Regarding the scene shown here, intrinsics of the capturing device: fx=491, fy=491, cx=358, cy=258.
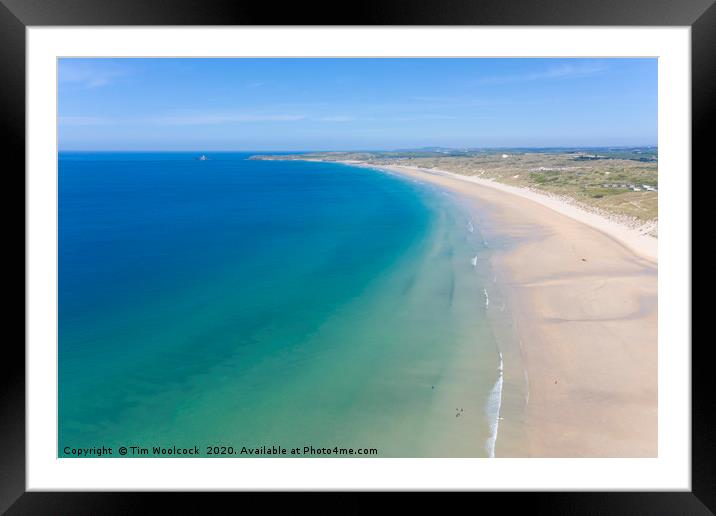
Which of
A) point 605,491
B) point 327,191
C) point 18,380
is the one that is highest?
point 327,191

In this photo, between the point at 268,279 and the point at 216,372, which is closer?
the point at 216,372

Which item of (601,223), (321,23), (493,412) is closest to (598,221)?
(601,223)

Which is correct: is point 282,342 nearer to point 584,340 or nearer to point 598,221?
point 584,340

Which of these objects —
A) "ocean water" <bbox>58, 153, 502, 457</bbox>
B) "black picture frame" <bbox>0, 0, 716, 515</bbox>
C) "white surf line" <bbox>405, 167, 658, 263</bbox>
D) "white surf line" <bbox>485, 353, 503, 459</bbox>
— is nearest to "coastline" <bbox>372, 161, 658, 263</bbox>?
"white surf line" <bbox>405, 167, 658, 263</bbox>

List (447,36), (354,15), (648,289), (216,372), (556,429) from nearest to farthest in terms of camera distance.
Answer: (354,15) < (447,36) < (556,429) < (216,372) < (648,289)

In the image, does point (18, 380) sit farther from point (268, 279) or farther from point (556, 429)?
point (268, 279)

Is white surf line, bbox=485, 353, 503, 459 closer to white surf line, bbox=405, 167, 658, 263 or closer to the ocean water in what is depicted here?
the ocean water

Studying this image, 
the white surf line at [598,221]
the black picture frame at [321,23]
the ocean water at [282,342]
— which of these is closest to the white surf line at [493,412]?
the ocean water at [282,342]

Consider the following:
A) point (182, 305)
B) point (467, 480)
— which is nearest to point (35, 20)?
point (467, 480)
